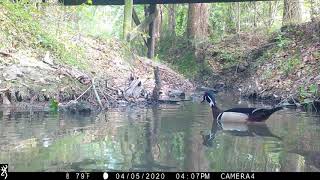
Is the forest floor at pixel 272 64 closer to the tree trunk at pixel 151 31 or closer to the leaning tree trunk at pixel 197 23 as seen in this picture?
the leaning tree trunk at pixel 197 23

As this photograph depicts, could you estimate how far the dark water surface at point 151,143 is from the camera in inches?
219

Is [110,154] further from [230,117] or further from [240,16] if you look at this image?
[240,16]

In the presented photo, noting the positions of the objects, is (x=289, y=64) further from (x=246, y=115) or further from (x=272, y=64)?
(x=246, y=115)

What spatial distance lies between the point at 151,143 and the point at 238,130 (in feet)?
7.02

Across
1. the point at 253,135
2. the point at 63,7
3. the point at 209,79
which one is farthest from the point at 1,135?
the point at 209,79

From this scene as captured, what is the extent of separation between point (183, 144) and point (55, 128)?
7.80 ft

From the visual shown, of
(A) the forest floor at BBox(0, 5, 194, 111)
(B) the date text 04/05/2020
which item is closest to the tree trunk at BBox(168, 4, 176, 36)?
(A) the forest floor at BBox(0, 5, 194, 111)

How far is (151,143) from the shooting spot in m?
6.91

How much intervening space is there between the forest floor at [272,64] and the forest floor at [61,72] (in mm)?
2776

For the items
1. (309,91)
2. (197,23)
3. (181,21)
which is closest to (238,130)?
(309,91)

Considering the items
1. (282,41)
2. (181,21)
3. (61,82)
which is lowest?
(61,82)

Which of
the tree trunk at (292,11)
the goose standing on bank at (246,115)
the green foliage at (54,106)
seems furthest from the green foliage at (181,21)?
the goose standing on bank at (246,115)

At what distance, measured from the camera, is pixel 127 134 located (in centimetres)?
766

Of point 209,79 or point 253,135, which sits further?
point 209,79
